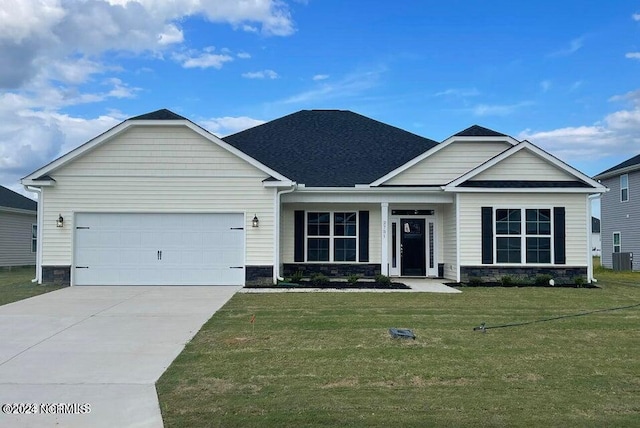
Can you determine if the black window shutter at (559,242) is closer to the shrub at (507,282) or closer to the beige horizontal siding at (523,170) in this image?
the beige horizontal siding at (523,170)

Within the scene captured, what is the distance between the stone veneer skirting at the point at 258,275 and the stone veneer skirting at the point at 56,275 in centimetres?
515

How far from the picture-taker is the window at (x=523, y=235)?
1574cm

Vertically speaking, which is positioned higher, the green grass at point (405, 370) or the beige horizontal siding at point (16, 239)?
the beige horizontal siding at point (16, 239)

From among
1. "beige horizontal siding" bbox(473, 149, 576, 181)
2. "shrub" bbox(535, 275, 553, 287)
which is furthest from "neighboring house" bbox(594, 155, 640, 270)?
"shrub" bbox(535, 275, 553, 287)

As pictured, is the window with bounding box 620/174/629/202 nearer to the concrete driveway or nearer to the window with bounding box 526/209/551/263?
the window with bounding box 526/209/551/263

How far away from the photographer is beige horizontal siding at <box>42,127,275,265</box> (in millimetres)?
15055

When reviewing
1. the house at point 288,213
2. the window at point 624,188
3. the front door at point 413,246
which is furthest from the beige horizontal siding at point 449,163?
the window at point 624,188

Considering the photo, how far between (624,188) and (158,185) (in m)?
22.2

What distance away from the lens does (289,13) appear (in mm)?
16594

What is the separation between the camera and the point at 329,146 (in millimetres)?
19781

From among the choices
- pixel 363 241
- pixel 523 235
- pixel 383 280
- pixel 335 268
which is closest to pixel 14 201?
pixel 335 268

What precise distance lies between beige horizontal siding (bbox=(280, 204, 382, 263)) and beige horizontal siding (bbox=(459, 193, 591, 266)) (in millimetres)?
2918

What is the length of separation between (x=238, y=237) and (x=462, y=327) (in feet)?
26.2

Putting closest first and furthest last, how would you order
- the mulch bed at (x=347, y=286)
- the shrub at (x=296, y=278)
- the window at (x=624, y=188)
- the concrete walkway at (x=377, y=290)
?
the concrete walkway at (x=377, y=290) → the mulch bed at (x=347, y=286) → the shrub at (x=296, y=278) → the window at (x=624, y=188)
